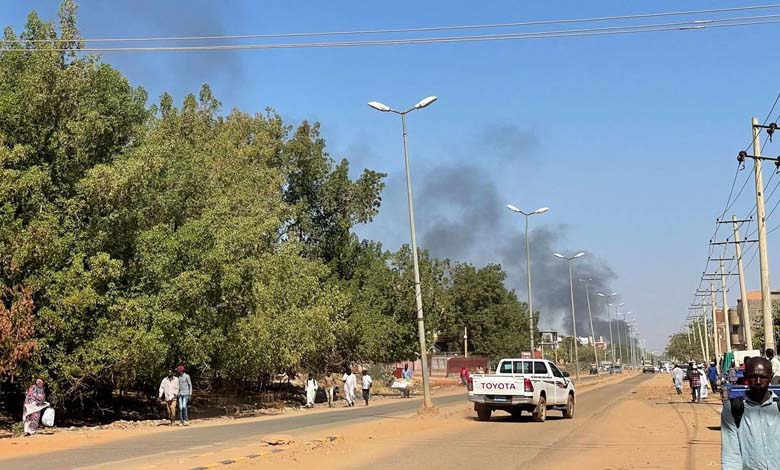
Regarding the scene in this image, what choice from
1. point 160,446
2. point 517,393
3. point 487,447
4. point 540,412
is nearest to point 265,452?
point 160,446

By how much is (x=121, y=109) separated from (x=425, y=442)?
17.4 m

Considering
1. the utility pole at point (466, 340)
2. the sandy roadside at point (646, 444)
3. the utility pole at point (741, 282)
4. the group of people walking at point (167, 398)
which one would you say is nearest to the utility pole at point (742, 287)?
the utility pole at point (741, 282)

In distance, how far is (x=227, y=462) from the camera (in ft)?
46.5

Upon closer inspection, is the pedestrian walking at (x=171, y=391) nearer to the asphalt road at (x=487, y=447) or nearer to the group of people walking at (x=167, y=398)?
the group of people walking at (x=167, y=398)

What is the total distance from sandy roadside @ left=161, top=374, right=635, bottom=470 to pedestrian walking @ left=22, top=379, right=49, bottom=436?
288 inches

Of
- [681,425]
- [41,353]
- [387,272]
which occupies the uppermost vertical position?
[387,272]

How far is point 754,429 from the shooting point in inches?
205

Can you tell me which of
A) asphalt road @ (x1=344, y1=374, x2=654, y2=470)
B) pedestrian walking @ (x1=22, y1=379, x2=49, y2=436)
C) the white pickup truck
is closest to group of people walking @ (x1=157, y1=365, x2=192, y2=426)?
pedestrian walking @ (x1=22, y1=379, x2=49, y2=436)

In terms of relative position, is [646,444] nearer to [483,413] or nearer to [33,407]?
[483,413]

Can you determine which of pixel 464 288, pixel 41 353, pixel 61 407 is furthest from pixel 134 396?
pixel 464 288

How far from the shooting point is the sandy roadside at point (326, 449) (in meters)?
14.5

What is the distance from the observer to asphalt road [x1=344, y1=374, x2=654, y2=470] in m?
14.5

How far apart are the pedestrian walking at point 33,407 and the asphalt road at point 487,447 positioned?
10.4 metres

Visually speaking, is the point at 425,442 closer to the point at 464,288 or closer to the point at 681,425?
the point at 681,425
